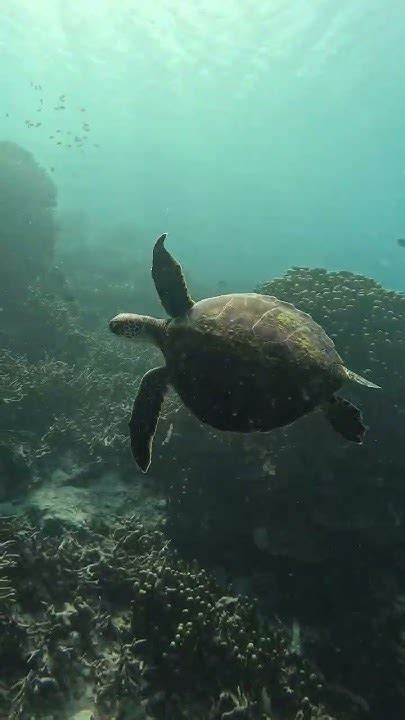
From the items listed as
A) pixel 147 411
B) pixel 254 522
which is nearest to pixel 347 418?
pixel 147 411

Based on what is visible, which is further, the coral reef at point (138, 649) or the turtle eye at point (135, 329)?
the turtle eye at point (135, 329)

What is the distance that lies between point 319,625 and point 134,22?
49.1 metres

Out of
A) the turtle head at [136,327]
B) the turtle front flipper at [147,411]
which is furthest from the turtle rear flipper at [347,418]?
the turtle head at [136,327]

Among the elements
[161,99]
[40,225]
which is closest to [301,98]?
[161,99]

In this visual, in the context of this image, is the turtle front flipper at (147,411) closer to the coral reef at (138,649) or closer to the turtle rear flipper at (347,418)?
the coral reef at (138,649)

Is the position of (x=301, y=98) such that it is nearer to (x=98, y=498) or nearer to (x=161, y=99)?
(x=161, y=99)

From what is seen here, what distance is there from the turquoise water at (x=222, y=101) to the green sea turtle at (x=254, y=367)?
22.1 metres

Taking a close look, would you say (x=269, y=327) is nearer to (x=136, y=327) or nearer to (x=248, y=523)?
(x=136, y=327)

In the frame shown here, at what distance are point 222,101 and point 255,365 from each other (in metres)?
80.4

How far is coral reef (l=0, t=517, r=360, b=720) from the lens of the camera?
140 inches

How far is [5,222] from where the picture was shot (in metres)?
17.2

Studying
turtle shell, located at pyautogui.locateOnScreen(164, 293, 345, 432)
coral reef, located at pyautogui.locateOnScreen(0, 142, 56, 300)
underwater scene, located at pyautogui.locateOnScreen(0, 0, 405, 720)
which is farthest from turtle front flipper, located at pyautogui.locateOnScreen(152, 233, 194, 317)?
coral reef, located at pyautogui.locateOnScreen(0, 142, 56, 300)

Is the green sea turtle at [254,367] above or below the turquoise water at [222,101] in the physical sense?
below

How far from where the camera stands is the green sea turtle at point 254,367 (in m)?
3.70
